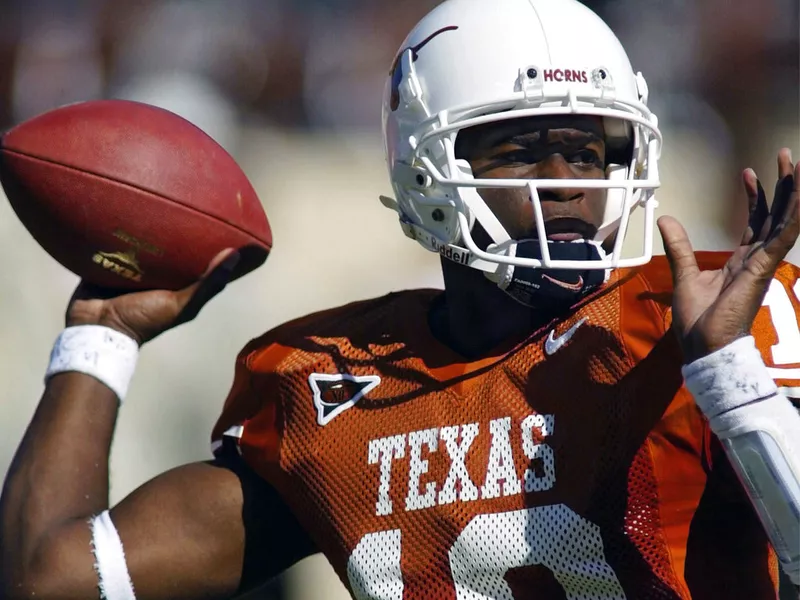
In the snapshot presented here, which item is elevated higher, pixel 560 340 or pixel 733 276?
pixel 733 276

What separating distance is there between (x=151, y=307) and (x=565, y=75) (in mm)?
864

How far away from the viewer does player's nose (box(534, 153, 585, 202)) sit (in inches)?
79.5

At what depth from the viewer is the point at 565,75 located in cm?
208

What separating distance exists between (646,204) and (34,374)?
2.52 meters

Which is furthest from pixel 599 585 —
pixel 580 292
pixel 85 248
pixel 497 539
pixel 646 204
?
pixel 85 248

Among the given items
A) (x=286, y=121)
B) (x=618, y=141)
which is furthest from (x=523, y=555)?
(x=286, y=121)

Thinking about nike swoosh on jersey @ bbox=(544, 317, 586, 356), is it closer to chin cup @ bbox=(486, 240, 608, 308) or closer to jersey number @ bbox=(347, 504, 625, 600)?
chin cup @ bbox=(486, 240, 608, 308)

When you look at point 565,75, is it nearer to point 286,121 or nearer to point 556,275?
point 556,275

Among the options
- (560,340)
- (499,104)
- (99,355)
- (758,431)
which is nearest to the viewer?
(758,431)

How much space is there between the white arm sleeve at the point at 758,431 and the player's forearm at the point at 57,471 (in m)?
1.12

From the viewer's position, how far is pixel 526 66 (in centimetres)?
210

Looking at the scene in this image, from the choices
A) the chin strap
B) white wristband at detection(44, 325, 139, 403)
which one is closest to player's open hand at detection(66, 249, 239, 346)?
white wristband at detection(44, 325, 139, 403)

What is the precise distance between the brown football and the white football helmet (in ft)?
1.16

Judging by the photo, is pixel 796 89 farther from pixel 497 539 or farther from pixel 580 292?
pixel 497 539
